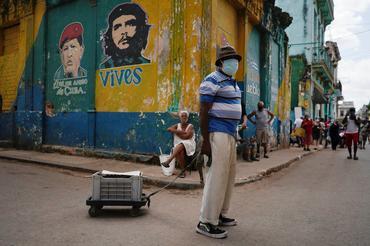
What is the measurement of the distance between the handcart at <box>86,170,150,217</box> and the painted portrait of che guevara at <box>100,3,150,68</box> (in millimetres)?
5188

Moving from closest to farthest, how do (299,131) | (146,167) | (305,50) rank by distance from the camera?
(146,167) < (299,131) < (305,50)

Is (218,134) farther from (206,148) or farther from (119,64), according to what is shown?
(119,64)

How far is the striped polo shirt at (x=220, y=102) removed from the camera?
3.89 metres

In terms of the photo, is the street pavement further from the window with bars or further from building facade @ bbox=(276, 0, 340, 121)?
building facade @ bbox=(276, 0, 340, 121)

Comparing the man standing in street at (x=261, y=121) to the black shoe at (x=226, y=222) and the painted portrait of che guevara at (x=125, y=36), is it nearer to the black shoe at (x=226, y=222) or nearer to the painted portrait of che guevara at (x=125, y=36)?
the painted portrait of che guevara at (x=125, y=36)

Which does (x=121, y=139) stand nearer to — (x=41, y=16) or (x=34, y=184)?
(x=34, y=184)

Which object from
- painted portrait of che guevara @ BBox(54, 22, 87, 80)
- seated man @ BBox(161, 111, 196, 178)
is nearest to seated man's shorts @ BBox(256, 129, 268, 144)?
seated man @ BBox(161, 111, 196, 178)

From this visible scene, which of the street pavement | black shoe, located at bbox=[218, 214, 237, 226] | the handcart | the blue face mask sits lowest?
the street pavement

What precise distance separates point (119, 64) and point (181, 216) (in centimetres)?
618

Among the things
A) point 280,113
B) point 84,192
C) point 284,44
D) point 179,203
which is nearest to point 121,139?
point 84,192

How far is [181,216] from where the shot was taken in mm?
4629

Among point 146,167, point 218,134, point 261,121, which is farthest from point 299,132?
point 218,134

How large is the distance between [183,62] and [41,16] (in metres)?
6.58

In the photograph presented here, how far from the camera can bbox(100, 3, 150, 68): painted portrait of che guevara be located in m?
9.28
